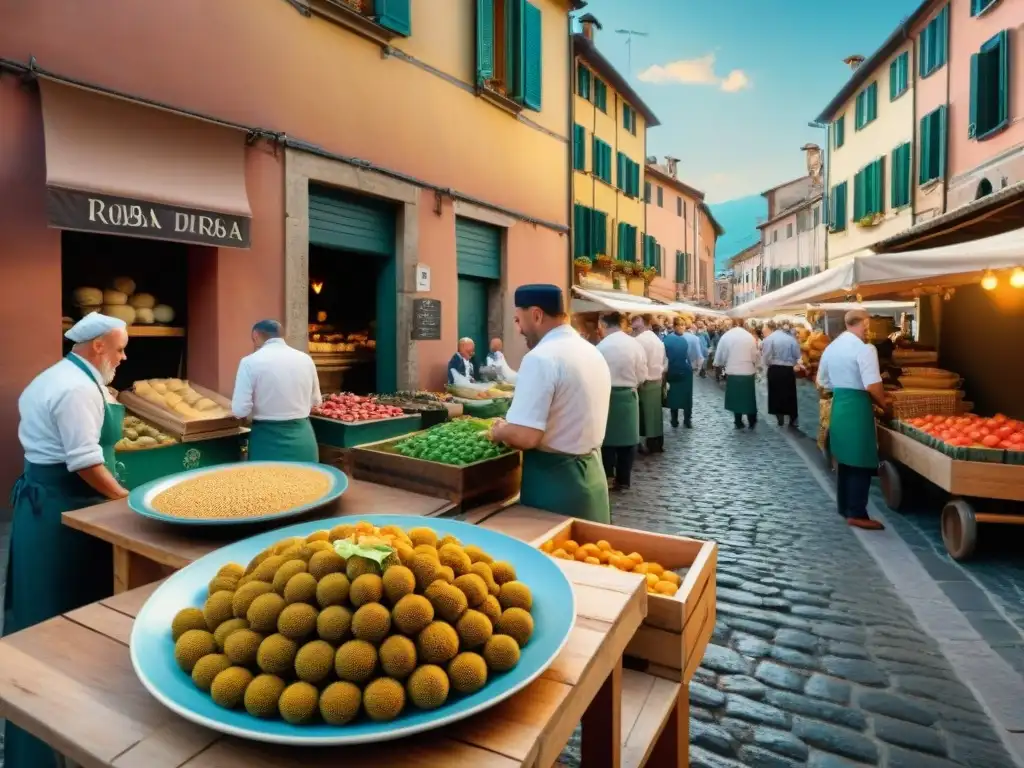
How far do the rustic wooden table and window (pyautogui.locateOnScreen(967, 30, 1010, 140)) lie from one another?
16.8 meters

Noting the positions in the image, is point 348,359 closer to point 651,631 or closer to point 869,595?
point 869,595

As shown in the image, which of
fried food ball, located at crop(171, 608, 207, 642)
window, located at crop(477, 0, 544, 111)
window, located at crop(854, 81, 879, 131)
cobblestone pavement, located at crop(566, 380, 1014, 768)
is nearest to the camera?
fried food ball, located at crop(171, 608, 207, 642)

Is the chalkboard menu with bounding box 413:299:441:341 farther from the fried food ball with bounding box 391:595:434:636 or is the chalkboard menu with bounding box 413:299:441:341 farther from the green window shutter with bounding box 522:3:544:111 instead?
the fried food ball with bounding box 391:595:434:636

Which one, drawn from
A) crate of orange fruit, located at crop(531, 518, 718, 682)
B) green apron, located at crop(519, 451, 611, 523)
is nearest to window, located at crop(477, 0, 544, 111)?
green apron, located at crop(519, 451, 611, 523)

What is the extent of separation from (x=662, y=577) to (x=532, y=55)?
11928 millimetres

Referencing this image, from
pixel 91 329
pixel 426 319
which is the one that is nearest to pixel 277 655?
pixel 91 329

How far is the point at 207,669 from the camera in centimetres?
125

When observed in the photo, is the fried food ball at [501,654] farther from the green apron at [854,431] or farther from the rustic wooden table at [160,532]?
the green apron at [854,431]

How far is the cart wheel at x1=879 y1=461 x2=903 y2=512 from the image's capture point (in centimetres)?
693

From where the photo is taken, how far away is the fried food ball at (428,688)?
3.90ft

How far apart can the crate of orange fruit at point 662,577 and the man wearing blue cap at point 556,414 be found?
39 cm

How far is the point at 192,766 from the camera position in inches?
43.6

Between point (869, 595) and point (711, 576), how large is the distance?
8.79ft

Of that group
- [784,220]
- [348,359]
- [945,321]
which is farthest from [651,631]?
[784,220]
